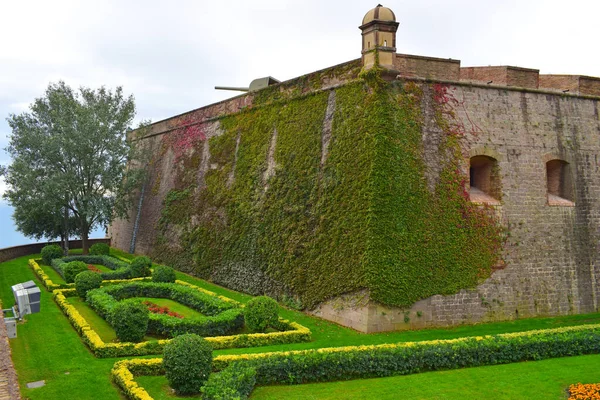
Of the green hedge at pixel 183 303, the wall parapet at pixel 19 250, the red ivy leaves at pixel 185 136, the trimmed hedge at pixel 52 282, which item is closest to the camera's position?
the green hedge at pixel 183 303

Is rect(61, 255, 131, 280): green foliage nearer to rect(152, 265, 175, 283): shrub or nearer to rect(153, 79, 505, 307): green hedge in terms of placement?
rect(152, 265, 175, 283): shrub

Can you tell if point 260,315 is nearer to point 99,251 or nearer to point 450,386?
point 450,386

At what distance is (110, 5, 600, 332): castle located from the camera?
13820 millimetres

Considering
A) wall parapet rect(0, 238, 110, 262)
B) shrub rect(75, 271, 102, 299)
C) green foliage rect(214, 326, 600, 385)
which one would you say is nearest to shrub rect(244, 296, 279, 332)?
green foliage rect(214, 326, 600, 385)

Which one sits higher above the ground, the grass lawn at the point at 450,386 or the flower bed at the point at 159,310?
the flower bed at the point at 159,310

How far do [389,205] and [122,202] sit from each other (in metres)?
17.4

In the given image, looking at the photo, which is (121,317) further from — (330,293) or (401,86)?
(401,86)

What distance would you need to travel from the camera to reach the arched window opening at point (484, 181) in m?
15.3

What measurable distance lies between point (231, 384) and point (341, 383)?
2.22 metres

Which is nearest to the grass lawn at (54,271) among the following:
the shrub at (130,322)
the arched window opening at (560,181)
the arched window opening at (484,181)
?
the shrub at (130,322)

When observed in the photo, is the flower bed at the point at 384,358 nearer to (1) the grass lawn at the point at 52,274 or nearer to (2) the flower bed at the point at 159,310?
(2) the flower bed at the point at 159,310

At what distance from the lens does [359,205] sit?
14031 mm

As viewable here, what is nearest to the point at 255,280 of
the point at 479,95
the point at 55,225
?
the point at 479,95

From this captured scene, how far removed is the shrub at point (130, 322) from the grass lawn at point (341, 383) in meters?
0.81
